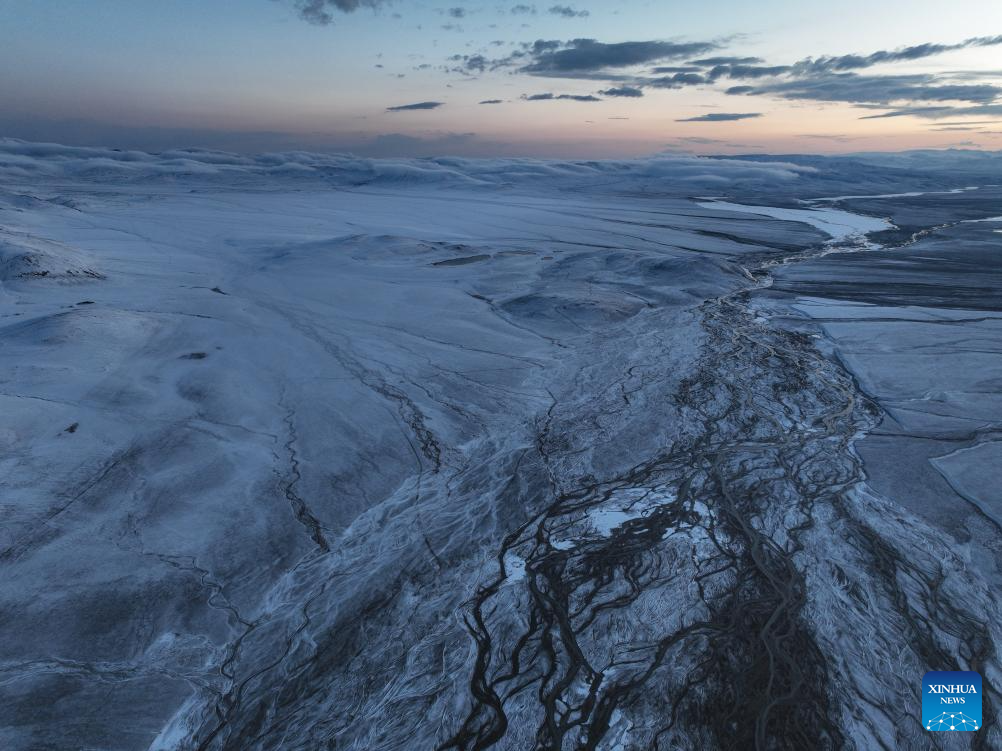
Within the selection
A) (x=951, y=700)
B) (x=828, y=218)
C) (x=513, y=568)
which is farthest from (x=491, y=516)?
(x=828, y=218)

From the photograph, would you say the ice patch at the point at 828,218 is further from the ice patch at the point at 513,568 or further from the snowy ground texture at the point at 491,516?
the ice patch at the point at 513,568

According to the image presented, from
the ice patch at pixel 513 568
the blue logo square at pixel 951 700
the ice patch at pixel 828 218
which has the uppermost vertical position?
the blue logo square at pixel 951 700

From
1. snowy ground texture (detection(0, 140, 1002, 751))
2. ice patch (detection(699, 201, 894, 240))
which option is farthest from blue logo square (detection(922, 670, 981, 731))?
ice patch (detection(699, 201, 894, 240))

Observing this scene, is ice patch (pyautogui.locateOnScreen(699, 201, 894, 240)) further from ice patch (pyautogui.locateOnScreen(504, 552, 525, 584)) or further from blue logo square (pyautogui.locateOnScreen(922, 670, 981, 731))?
ice patch (pyautogui.locateOnScreen(504, 552, 525, 584))

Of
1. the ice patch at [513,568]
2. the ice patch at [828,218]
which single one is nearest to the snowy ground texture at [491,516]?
the ice patch at [513,568]

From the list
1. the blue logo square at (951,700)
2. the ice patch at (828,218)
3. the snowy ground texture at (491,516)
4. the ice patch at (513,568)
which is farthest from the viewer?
the ice patch at (828,218)

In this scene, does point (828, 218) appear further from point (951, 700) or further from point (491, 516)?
point (951, 700)

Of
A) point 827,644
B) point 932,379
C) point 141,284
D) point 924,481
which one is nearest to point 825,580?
point 827,644

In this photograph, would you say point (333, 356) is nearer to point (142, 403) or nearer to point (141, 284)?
point (142, 403)
